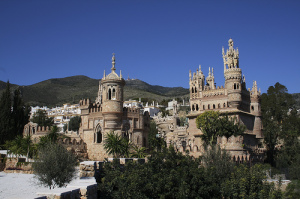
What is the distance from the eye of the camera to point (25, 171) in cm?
2845

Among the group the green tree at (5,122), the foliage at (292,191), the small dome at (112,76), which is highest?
the small dome at (112,76)

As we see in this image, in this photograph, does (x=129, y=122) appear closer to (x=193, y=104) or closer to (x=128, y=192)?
(x=193, y=104)

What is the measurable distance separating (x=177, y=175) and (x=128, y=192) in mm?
4214

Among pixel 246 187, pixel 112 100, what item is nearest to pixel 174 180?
pixel 246 187

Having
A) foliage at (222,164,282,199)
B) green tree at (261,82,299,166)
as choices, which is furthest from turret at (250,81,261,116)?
foliage at (222,164,282,199)

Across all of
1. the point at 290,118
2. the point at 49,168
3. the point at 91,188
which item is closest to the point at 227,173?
the point at 49,168

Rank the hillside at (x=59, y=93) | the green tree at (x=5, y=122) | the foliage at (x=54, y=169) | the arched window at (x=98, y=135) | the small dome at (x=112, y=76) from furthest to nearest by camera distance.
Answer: the hillside at (x=59, y=93) → the green tree at (x=5, y=122) → the arched window at (x=98, y=135) → the small dome at (x=112, y=76) → the foliage at (x=54, y=169)

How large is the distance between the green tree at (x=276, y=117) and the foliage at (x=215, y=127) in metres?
9.31

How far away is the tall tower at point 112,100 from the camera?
1529 inches

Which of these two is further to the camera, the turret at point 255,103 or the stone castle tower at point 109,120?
the turret at point 255,103

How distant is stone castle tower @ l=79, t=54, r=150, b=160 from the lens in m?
38.9

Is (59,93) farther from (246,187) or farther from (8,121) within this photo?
(246,187)

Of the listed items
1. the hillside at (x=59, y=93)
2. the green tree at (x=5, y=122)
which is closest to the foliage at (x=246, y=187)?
the green tree at (x=5, y=122)

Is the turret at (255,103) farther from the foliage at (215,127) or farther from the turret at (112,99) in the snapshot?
the turret at (112,99)
